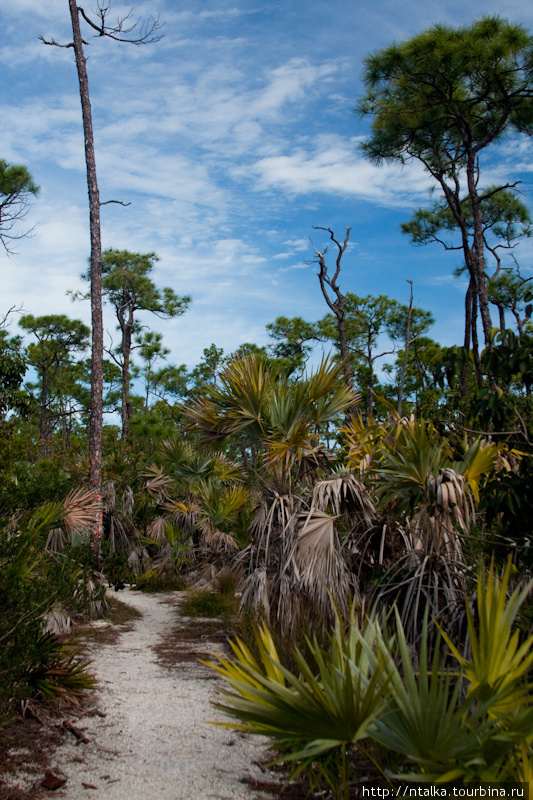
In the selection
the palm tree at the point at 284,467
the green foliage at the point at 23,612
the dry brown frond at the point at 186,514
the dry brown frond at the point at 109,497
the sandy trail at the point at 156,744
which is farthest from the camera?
the dry brown frond at the point at 186,514

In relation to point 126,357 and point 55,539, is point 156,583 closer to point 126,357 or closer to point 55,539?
point 55,539

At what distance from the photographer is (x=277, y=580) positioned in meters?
6.28

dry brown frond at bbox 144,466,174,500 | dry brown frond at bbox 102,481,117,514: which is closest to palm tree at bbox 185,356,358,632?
dry brown frond at bbox 102,481,117,514

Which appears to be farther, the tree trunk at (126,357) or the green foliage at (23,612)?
the tree trunk at (126,357)

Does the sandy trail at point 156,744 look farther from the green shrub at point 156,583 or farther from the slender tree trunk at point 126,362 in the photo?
the slender tree trunk at point 126,362

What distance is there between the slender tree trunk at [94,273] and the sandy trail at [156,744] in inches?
186

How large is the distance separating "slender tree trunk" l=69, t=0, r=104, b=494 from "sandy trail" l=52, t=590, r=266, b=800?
4732mm

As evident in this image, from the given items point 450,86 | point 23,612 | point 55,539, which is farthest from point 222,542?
point 450,86

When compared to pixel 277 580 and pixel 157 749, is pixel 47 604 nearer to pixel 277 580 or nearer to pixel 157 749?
pixel 157 749

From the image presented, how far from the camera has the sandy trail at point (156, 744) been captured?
12.3 ft

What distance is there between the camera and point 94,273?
11500mm

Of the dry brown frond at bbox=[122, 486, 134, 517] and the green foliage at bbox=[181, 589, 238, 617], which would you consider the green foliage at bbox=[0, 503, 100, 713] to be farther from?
the dry brown frond at bbox=[122, 486, 134, 517]

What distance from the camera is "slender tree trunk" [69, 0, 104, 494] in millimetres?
11016

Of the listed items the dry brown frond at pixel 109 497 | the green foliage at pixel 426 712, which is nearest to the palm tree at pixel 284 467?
the green foliage at pixel 426 712
